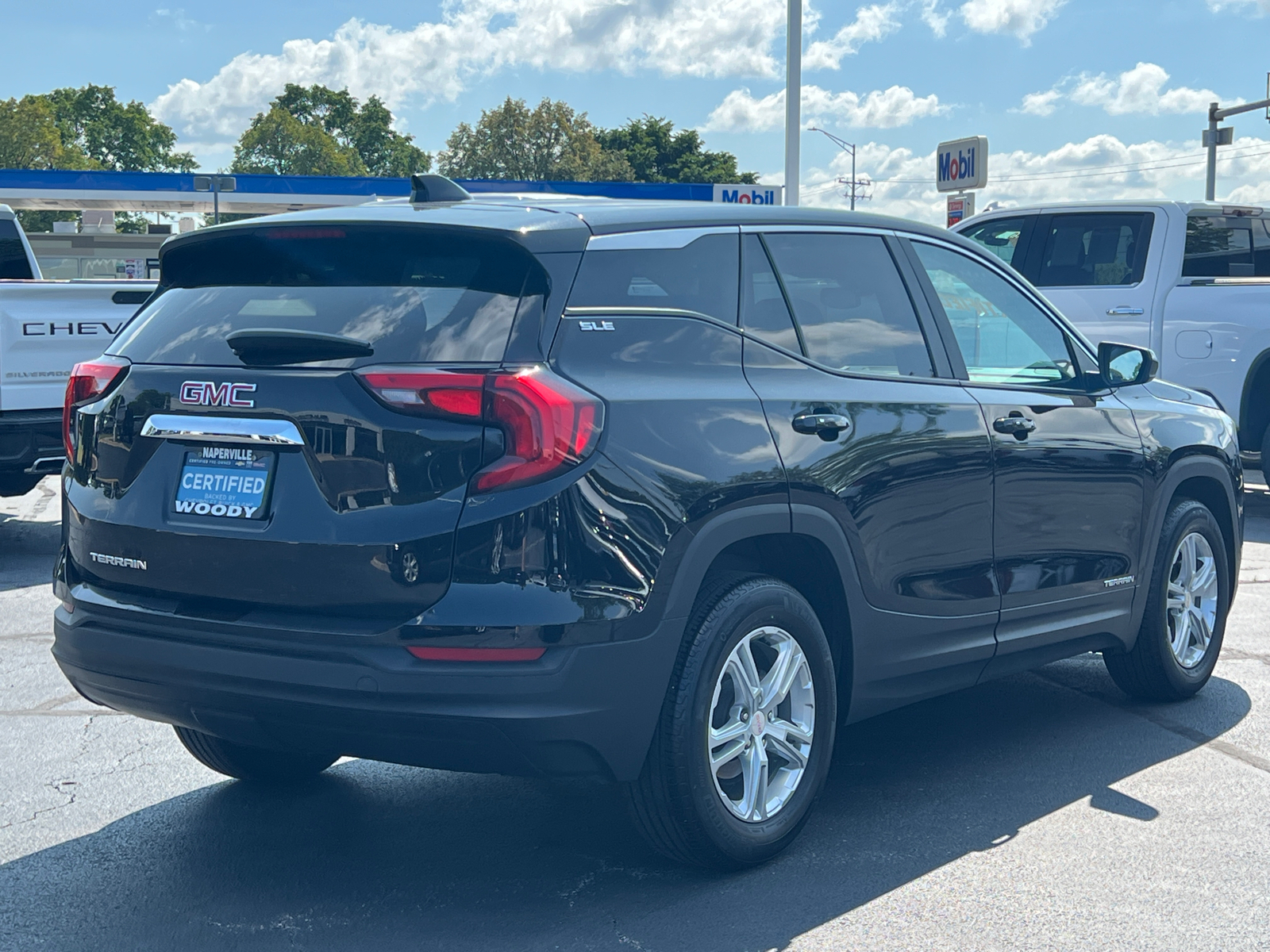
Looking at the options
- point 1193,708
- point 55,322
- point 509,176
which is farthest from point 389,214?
point 509,176

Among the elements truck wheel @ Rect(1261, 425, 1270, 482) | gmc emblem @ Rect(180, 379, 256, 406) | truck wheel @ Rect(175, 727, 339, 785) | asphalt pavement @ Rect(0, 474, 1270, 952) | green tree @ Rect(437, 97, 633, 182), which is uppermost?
green tree @ Rect(437, 97, 633, 182)

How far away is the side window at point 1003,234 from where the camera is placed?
11523 millimetres

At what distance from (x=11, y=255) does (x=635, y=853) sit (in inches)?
361

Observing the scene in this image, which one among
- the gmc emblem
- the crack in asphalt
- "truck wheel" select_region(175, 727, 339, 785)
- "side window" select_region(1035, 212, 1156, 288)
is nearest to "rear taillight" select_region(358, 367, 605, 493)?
the gmc emblem

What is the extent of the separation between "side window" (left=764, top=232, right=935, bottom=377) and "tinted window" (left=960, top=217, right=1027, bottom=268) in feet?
23.2

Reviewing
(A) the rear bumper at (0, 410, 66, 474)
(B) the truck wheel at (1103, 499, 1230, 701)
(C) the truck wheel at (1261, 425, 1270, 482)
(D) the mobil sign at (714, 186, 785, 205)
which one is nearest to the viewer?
(B) the truck wheel at (1103, 499, 1230, 701)

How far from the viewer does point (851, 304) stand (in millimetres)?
4562

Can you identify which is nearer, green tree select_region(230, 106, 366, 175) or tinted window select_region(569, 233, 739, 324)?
tinted window select_region(569, 233, 739, 324)

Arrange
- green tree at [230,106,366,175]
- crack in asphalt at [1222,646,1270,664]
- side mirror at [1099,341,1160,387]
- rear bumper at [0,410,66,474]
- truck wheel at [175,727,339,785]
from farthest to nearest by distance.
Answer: green tree at [230,106,366,175] < rear bumper at [0,410,66,474] < crack in asphalt at [1222,646,1270,664] < side mirror at [1099,341,1160,387] < truck wheel at [175,727,339,785]

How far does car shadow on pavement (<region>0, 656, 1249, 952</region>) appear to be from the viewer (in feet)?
12.0

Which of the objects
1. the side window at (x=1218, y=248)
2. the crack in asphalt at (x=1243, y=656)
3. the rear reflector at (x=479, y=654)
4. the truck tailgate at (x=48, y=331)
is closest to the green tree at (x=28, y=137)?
the truck tailgate at (x=48, y=331)

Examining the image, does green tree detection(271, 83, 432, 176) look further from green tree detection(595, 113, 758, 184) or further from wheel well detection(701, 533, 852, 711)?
wheel well detection(701, 533, 852, 711)

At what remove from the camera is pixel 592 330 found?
3.70 meters

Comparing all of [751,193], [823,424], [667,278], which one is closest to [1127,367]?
[823,424]
